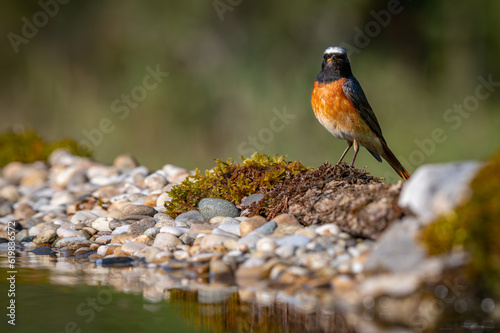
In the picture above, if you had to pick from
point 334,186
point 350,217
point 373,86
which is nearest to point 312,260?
point 350,217

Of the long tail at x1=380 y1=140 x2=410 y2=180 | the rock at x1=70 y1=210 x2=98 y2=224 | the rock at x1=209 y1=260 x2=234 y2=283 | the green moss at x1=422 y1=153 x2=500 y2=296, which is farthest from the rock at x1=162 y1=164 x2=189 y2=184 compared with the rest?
the green moss at x1=422 y1=153 x2=500 y2=296

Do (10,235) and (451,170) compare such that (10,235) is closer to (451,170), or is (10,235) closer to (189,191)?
(189,191)

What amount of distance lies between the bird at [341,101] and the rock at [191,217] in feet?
4.88

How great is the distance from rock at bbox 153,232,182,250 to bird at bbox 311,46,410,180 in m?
1.88

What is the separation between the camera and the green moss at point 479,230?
3057 millimetres

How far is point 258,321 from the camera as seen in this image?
121 inches

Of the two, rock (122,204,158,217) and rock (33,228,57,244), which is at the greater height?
rock (122,204,158,217)

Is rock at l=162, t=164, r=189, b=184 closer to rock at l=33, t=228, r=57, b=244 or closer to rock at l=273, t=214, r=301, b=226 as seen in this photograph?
rock at l=33, t=228, r=57, b=244

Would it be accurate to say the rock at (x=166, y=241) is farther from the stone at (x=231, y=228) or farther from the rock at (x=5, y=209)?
the rock at (x=5, y=209)

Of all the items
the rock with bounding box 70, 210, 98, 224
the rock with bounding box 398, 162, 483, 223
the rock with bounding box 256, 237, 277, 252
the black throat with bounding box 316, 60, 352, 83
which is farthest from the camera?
the rock with bounding box 70, 210, 98, 224

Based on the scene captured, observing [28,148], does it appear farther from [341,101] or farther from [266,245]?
[266,245]

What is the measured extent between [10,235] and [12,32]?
7739mm

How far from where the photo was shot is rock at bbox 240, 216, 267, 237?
15.4 feet

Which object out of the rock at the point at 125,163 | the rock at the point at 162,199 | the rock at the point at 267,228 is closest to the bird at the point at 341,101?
the rock at the point at 267,228
